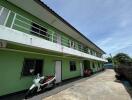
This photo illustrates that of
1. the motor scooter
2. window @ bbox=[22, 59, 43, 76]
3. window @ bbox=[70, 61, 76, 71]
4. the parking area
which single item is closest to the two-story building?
window @ bbox=[22, 59, 43, 76]

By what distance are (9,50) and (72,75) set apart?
32.5 feet

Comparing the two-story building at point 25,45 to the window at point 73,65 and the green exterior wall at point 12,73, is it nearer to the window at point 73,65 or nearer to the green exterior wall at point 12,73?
the green exterior wall at point 12,73

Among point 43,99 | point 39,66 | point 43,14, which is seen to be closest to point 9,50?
point 39,66

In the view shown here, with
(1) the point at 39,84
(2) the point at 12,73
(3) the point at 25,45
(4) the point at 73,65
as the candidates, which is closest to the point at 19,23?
(3) the point at 25,45

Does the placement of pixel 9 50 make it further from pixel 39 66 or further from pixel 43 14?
pixel 43 14

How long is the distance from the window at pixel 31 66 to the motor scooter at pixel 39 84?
42.9 inches

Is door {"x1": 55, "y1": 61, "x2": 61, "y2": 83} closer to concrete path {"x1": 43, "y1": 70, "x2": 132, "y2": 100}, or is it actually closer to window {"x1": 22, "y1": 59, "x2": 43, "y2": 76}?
window {"x1": 22, "y1": 59, "x2": 43, "y2": 76}

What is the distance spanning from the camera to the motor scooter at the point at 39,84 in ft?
21.9

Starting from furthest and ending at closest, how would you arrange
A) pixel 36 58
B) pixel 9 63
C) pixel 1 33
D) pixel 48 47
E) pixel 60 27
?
pixel 60 27 < pixel 36 58 < pixel 48 47 < pixel 9 63 < pixel 1 33

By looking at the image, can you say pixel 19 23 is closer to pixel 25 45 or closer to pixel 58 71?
pixel 25 45

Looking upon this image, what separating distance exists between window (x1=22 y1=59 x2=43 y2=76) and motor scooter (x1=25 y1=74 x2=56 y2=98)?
109cm

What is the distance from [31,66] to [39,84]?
6.41 feet

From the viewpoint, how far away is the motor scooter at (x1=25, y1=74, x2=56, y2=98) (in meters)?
6.66

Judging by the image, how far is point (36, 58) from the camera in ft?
29.3
